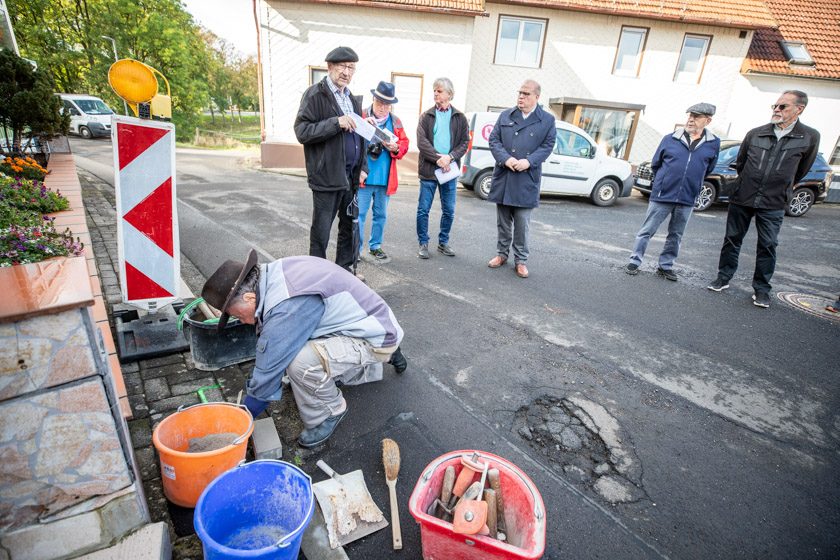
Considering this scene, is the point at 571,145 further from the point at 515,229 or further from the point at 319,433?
the point at 319,433

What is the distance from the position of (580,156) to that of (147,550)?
10.7 meters

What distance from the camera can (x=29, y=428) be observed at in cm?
136

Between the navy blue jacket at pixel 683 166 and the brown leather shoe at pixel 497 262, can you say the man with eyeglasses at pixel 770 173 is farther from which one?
the brown leather shoe at pixel 497 262

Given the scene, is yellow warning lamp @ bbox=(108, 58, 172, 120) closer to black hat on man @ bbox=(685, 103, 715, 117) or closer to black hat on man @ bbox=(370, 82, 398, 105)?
black hat on man @ bbox=(370, 82, 398, 105)

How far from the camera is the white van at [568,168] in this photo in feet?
32.5

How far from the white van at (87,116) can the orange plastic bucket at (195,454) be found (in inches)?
884

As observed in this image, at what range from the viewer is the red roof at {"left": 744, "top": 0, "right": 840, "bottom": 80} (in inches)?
570

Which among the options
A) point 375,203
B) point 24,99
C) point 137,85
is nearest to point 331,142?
point 375,203

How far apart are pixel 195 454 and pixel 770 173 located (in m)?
5.84

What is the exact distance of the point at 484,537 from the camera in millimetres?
1441

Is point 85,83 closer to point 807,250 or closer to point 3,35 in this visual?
point 3,35

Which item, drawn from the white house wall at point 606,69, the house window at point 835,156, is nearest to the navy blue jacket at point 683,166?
the white house wall at point 606,69

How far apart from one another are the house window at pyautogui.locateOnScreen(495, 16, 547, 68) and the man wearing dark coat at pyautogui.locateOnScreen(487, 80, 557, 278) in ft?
36.2

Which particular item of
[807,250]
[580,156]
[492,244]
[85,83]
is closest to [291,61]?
[580,156]
